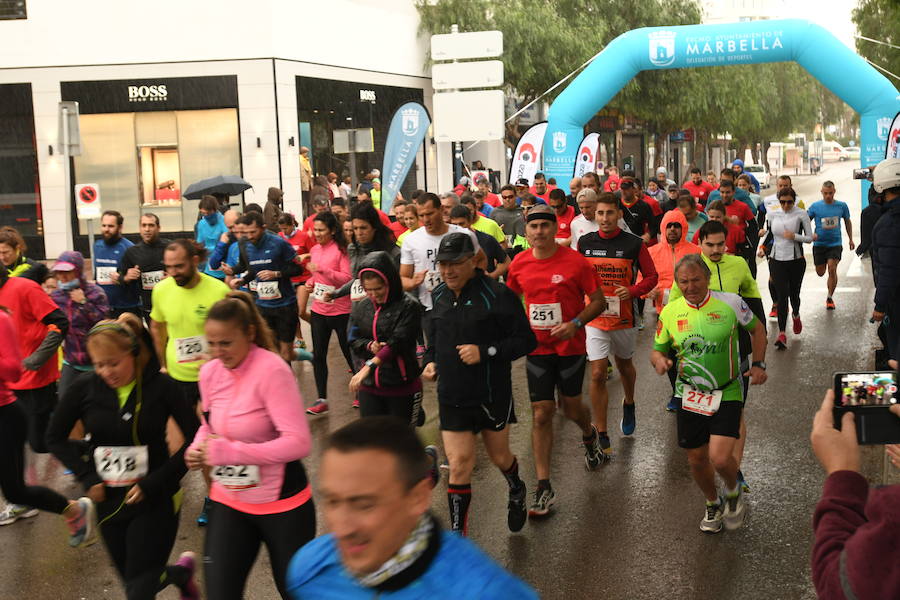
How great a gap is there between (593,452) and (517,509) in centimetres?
157

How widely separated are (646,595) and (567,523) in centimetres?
122

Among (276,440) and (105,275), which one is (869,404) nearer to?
(276,440)

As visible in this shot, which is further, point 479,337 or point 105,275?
point 105,275

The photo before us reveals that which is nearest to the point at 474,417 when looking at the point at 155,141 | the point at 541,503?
the point at 541,503

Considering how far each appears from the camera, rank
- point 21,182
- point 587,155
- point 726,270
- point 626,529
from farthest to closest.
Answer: point 21,182
point 587,155
point 726,270
point 626,529

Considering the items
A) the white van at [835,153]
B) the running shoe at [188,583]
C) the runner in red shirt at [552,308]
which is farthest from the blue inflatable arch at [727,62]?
the white van at [835,153]

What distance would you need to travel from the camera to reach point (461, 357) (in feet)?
19.3

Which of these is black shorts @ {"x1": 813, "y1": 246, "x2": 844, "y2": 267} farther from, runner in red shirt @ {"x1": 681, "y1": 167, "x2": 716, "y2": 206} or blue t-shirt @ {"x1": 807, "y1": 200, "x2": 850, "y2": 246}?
runner in red shirt @ {"x1": 681, "y1": 167, "x2": 716, "y2": 206}

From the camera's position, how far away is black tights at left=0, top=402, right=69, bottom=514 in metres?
6.05

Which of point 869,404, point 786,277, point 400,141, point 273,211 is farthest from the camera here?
point 400,141

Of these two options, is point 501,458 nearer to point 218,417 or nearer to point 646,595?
point 646,595

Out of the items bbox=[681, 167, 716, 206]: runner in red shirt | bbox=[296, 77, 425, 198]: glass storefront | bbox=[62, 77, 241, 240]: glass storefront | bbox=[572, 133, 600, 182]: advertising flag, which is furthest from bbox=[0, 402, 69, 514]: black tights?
bbox=[296, 77, 425, 198]: glass storefront

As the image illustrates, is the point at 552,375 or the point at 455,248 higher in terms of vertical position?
the point at 455,248

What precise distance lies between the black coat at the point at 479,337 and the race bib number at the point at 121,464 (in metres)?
1.88
